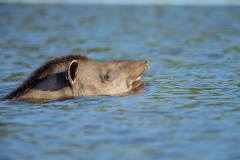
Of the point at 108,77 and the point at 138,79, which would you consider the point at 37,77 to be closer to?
the point at 108,77

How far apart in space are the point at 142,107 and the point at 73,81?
1694 mm

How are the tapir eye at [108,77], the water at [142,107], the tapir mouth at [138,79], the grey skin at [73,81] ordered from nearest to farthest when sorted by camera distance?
the water at [142,107] → the grey skin at [73,81] → the tapir eye at [108,77] → the tapir mouth at [138,79]

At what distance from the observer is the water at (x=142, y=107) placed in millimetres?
8195

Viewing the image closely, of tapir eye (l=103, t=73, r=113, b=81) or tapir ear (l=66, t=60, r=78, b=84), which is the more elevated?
tapir ear (l=66, t=60, r=78, b=84)

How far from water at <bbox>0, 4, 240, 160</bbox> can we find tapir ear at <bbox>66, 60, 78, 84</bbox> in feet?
1.57

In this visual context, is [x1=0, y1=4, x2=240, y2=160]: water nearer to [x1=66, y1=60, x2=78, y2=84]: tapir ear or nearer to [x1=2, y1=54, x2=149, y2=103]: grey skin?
[x1=2, y1=54, x2=149, y2=103]: grey skin

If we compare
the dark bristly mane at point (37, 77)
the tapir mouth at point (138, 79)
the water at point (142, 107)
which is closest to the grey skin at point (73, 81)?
→ the dark bristly mane at point (37, 77)

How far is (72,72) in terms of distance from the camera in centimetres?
1136

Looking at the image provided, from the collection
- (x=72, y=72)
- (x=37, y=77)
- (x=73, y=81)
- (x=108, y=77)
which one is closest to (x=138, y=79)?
(x=108, y=77)

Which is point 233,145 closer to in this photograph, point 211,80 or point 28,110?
point 28,110

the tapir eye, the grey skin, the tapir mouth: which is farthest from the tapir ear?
the tapir mouth

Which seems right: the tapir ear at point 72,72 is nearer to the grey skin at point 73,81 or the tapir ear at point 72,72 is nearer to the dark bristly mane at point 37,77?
the grey skin at point 73,81

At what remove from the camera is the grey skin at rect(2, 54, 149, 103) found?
456 inches

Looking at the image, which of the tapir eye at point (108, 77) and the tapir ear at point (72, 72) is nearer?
the tapir ear at point (72, 72)
